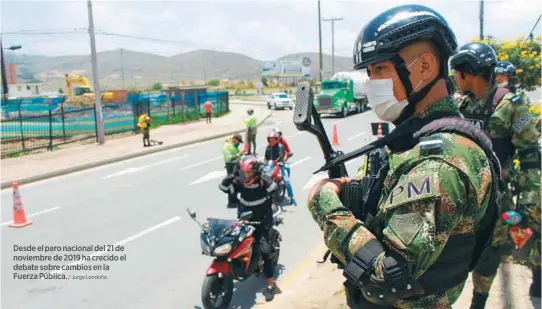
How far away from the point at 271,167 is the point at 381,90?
6.93 m

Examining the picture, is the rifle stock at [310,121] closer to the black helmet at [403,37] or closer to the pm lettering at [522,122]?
Result: the black helmet at [403,37]

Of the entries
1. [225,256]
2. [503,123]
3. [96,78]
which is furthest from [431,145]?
[96,78]

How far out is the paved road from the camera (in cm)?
545

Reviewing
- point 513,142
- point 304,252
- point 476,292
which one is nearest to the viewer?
point 476,292

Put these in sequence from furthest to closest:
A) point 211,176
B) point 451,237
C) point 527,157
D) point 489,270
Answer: point 211,176 < point 527,157 < point 489,270 < point 451,237

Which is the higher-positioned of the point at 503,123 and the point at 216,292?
the point at 503,123

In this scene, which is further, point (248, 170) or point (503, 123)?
point (248, 170)

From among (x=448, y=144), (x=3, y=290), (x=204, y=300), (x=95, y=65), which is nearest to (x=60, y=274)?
(x=3, y=290)

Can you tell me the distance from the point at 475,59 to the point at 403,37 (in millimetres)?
2309

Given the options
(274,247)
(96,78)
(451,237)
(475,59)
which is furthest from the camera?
(96,78)

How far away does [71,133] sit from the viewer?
20125 millimetres

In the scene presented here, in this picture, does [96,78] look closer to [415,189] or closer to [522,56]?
[522,56]

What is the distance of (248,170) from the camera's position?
5766 millimetres

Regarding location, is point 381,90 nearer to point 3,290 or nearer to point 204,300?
point 204,300
